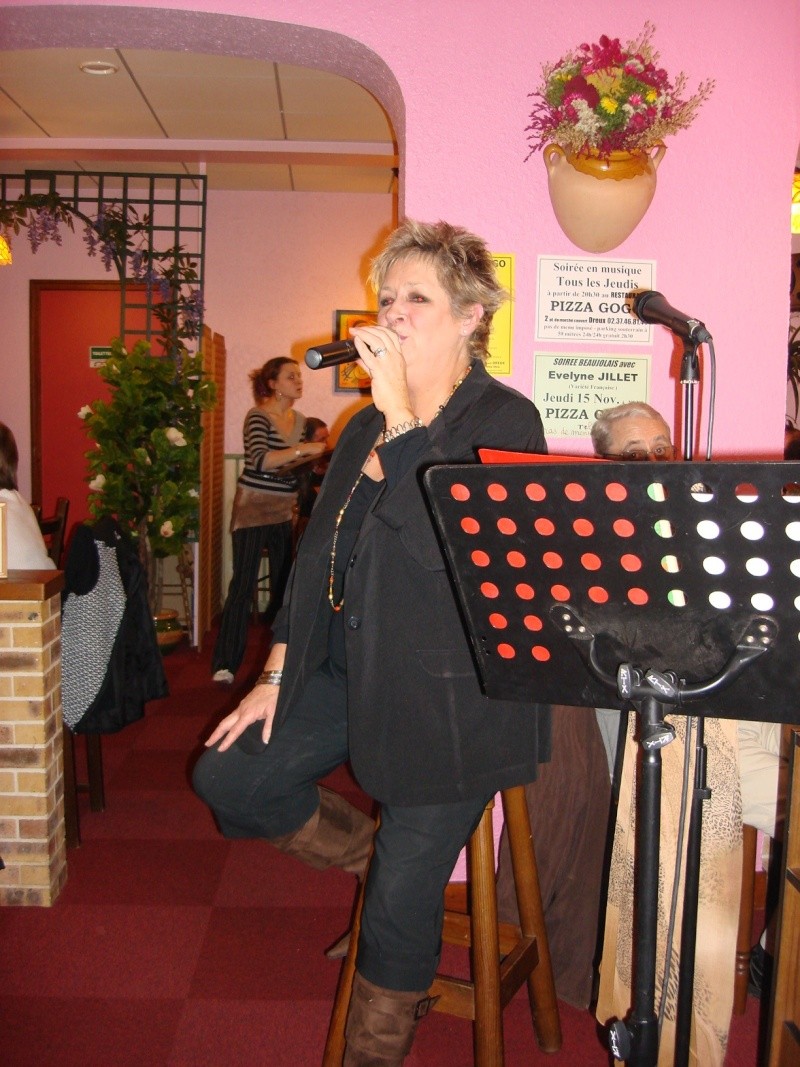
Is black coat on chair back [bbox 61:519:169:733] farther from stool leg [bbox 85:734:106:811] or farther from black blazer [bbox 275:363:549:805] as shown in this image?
black blazer [bbox 275:363:549:805]

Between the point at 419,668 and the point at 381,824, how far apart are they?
29 cm

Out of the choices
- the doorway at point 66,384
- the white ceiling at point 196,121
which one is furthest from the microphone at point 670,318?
the doorway at point 66,384

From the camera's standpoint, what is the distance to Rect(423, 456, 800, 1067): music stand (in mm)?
1026

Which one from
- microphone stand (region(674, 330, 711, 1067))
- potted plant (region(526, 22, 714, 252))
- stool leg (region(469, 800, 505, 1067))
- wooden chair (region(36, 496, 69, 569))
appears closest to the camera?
microphone stand (region(674, 330, 711, 1067))

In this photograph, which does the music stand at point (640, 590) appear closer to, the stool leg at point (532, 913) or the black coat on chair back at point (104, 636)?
the stool leg at point (532, 913)

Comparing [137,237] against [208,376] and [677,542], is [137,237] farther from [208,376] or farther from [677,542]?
[677,542]

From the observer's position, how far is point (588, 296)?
2.43m

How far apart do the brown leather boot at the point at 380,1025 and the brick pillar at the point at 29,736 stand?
3.90 feet

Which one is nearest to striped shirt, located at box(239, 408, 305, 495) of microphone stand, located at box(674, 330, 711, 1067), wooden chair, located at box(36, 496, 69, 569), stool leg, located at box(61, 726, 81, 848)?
wooden chair, located at box(36, 496, 69, 569)

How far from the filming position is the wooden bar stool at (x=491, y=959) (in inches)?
62.8

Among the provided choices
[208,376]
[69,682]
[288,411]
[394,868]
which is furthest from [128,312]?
[394,868]

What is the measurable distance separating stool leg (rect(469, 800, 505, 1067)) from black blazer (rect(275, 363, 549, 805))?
17 cm

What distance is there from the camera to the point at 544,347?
2.46 m

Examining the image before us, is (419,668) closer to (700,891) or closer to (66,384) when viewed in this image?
(700,891)
